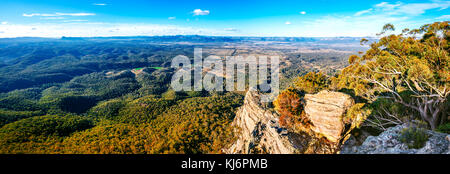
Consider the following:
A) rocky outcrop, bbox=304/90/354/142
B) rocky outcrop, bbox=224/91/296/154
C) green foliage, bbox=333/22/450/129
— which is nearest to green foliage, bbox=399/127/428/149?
green foliage, bbox=333/22/450/129

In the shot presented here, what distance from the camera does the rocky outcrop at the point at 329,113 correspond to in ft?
57.1

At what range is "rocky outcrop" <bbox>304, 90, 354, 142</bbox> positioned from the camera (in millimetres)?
17406

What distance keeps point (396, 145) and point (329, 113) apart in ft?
20.2

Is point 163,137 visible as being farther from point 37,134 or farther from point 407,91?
point 407,91

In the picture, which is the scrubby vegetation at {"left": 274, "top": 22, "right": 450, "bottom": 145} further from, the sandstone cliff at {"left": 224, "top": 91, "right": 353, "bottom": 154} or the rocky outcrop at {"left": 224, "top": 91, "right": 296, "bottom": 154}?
the rocky outcrop at {"left": 224, "top": 91, "right": 296, "bottom": 154}

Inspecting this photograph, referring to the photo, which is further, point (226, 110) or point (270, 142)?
point (226, 110)

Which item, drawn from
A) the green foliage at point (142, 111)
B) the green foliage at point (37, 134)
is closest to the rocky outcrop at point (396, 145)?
the green foliage at point (37, 134)

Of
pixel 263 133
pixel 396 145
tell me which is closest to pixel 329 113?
pixel 396 145

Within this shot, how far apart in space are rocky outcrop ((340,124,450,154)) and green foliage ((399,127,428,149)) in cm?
21

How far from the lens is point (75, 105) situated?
274 feet

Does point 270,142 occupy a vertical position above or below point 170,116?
above
